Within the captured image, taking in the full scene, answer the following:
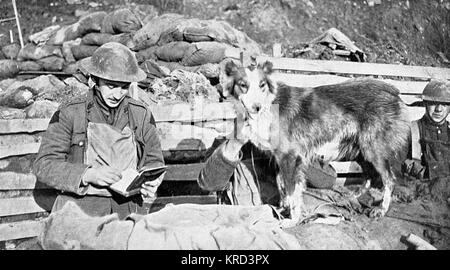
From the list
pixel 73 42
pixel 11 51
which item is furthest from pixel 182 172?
pixel 11 51

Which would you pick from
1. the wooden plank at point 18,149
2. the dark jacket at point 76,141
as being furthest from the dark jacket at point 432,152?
the wooden plank at point 18,149

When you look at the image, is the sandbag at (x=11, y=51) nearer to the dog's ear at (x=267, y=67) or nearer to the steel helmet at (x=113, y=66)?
the dog's ear at (x=267, y=67)

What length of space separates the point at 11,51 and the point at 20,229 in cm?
913

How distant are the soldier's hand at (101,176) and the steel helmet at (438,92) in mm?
3339

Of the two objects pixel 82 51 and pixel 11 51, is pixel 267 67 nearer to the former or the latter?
pixel 82 51

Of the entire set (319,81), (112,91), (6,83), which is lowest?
(6,83)

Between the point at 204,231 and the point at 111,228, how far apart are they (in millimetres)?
509

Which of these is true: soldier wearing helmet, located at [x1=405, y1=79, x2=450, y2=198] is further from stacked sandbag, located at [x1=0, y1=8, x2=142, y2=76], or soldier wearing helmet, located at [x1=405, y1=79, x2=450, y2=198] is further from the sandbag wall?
stacked sandbag, located at [x1=0, y1=8, x2=142, y2=76]

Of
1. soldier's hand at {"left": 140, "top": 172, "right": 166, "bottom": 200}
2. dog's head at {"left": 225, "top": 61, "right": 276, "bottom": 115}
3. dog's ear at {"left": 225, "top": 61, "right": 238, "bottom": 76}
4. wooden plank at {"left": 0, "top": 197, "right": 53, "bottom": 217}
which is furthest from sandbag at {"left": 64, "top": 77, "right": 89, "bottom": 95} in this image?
soldier's hand at {"left": 140, "top": 172, "right": 166, "bottom": 200}

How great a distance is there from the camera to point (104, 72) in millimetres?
3359

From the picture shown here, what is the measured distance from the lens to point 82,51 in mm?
10234

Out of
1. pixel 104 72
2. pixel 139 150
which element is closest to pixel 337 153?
pixel 139 150
